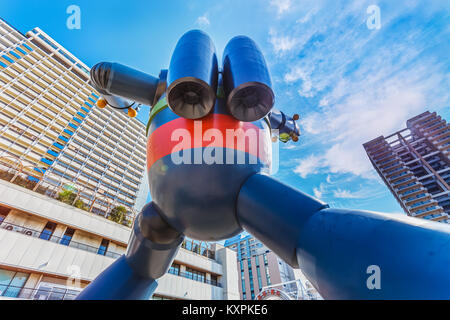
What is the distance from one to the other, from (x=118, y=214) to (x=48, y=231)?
328 centimetres

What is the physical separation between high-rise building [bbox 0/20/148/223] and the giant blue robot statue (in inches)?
857

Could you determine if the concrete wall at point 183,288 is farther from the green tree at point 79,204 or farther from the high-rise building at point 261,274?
the high-rise building at point 261,274

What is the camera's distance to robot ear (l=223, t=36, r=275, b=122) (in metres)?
1.44

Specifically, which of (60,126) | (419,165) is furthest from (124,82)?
(419,165)

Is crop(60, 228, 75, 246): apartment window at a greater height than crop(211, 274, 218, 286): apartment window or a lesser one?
greater

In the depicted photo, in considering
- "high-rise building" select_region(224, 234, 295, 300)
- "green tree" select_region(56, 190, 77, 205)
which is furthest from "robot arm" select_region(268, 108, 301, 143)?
"high-rise building" select_region(224, 234, 295, 300)

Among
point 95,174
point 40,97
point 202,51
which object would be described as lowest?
point 202,51

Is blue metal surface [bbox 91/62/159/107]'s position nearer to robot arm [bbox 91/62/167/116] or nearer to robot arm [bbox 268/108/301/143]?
robot arm [bbox 91/62/167/116]

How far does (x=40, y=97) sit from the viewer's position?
2767 cm

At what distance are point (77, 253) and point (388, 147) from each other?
65.8m

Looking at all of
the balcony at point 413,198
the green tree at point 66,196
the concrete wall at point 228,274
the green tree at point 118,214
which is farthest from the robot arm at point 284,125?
the balcony at point 413,198

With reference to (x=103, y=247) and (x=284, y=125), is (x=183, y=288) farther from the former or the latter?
(x=284, y=125)
